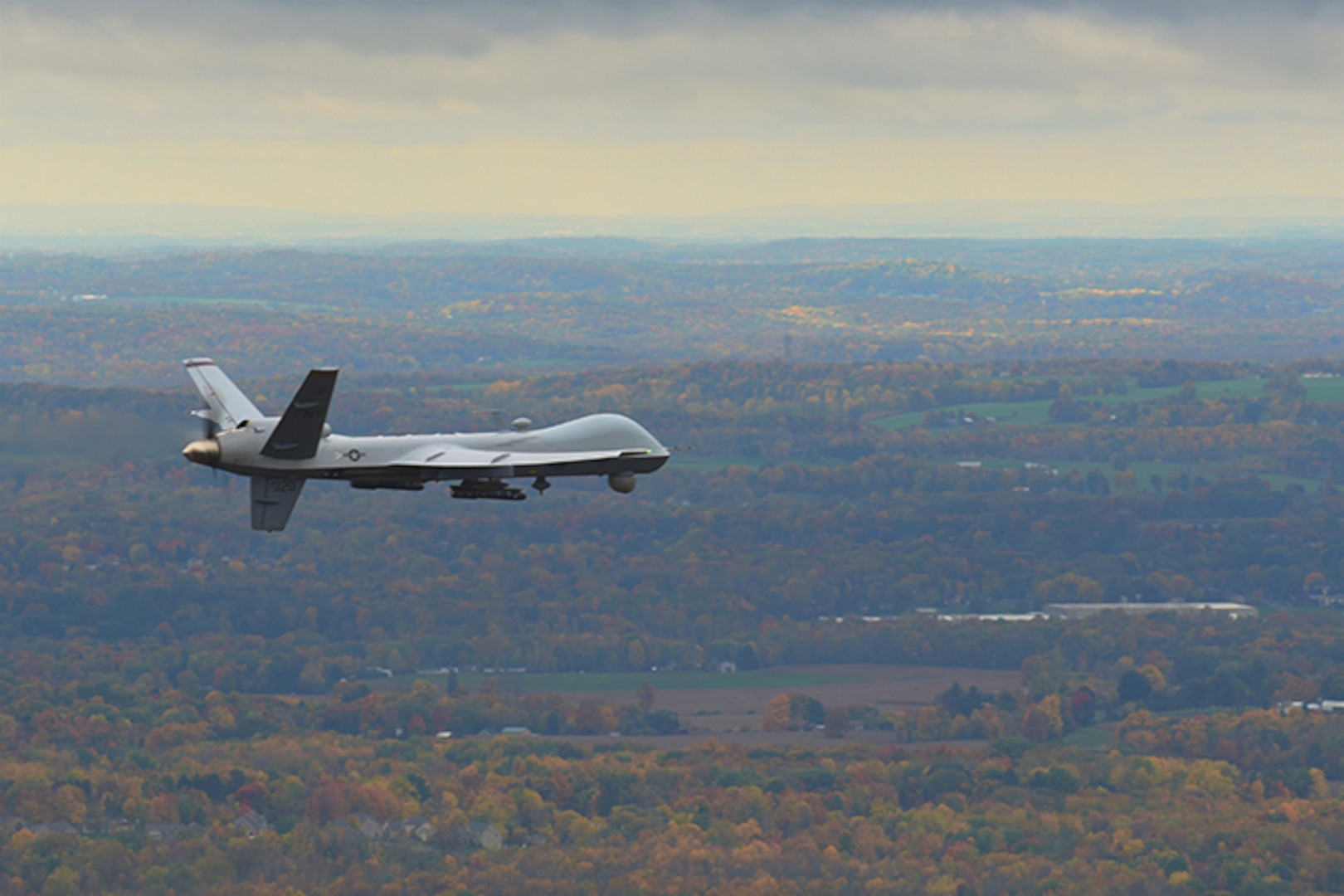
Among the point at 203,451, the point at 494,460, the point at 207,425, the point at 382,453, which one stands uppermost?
the point at 207,425

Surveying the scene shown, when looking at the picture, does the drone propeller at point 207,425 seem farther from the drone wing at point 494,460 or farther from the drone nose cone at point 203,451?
the drone wing at point 494,460

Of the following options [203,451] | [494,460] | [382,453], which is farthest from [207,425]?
[494,460]

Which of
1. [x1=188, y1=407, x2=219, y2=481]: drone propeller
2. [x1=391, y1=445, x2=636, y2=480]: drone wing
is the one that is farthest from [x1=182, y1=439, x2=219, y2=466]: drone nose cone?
[x1=391, y1=445, x2=636, y2=480]: drone wing

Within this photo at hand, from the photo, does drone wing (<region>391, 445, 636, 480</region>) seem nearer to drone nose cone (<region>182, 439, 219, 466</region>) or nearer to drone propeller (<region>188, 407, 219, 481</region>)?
drone nose cone (<region>182, 439, 219, 466</region>)

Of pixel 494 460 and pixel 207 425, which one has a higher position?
pixel 207 425

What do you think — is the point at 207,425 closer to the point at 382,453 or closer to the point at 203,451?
the point at 203,451

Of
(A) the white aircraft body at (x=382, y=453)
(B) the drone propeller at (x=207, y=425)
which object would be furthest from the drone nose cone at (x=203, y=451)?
(B) the drone propeller at (x=207, y=425)

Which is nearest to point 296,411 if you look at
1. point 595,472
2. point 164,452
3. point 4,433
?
point 595,472
